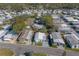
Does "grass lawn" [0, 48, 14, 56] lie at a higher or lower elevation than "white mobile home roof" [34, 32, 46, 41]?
lower

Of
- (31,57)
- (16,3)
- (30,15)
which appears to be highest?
(16,3)

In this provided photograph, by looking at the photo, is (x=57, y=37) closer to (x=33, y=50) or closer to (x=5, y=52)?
(x=33, y=50)

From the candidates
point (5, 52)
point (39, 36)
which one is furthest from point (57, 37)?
point (5, 52)

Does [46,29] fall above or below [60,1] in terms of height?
below

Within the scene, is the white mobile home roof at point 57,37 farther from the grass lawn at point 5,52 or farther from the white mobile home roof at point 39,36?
the grass lawn at point 5,52

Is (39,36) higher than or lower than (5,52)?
higher

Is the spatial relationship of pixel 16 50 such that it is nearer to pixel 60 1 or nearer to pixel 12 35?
pixel 12 35

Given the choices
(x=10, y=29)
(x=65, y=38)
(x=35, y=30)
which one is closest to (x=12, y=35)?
(x=10, y=29)

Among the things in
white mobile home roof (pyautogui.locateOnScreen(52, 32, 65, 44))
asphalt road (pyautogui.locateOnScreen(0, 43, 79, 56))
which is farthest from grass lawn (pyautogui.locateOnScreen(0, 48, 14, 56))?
white mobile home roof (pyautogui.locateOnScreen(52, 32, 65, 44))

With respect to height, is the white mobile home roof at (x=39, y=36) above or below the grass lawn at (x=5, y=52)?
above

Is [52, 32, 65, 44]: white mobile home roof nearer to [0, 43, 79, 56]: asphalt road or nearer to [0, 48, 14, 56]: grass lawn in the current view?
[0, 43, 79, 56]: asphalt road

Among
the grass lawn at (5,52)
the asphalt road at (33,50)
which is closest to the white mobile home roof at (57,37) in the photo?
the asphalt road at (33,50)
